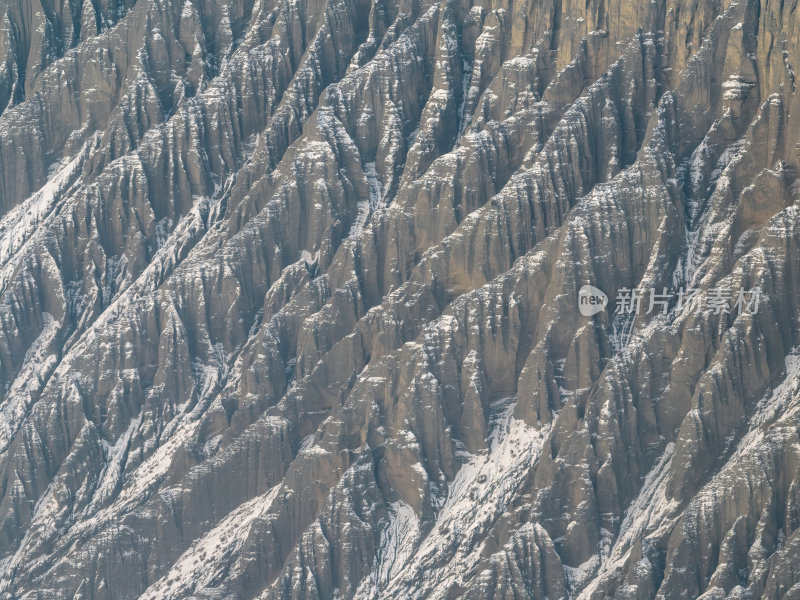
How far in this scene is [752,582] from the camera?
523ft

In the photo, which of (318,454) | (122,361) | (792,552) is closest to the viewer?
(792,552)

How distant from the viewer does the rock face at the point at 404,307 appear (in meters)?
169

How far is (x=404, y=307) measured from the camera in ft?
587

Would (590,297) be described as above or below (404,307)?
above

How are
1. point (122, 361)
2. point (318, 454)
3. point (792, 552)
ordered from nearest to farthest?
point (792, 552)
point (318, 454)
point (122, 361)

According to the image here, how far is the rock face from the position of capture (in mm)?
168625

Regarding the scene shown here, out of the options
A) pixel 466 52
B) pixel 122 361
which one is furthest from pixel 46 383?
pixel 466 52

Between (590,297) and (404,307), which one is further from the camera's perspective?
(404,307)

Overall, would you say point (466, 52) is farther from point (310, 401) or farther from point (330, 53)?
point (310, 401)

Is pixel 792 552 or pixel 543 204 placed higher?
pixel 543 204

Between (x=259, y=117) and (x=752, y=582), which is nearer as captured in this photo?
(x=752, y=582)

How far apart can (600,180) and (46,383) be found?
33180 mm

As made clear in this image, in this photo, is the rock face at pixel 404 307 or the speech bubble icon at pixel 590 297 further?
the speech bubble icon at pixel 590 297

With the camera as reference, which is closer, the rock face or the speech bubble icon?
the rock face
